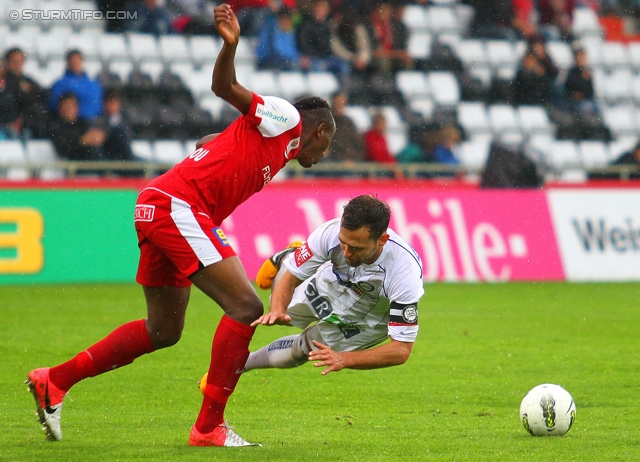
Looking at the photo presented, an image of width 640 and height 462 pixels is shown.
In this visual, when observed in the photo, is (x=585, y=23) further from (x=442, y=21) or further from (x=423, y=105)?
(x=423, y=105)

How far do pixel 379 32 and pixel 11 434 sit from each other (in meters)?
13.9

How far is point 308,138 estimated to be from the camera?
5824mm

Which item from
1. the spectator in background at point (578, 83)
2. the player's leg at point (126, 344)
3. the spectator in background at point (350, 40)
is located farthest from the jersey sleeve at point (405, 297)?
the spectator in background at point (578, 83)

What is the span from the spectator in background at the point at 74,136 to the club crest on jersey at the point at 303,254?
28.9 feet

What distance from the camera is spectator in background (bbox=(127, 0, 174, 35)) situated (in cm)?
1709

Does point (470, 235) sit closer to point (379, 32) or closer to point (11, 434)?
point (379, 32)

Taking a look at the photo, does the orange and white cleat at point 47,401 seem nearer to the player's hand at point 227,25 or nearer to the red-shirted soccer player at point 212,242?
the red-shirted soccer player at point 212,242

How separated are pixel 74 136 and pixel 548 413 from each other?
984 cm

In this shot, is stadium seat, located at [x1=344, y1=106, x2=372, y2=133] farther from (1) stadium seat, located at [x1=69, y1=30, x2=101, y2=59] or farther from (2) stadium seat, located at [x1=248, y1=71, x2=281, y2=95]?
(1) stadium seat, located at [x1=69, y1=30, x2=101, y2=59]

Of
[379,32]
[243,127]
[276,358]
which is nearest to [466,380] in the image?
[276,358]

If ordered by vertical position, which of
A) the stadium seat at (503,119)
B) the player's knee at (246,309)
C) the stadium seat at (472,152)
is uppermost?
the player's knee at (246,309)

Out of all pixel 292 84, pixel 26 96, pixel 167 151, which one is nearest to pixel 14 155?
pixel 26 96

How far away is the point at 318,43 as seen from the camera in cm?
1766

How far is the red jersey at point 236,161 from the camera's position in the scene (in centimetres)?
549
